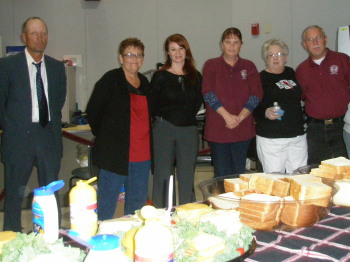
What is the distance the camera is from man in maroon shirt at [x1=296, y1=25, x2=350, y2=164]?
273 cm

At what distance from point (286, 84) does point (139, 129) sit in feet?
3.60

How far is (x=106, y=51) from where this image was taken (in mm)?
6004

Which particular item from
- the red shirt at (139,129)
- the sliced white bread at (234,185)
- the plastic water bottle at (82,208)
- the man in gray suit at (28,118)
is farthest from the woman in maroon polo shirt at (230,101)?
the plastic water bottle at (82,208)

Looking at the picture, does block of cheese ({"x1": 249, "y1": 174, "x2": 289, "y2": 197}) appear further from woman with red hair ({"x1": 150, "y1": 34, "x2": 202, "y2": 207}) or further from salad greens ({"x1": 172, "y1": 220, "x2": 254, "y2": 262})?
woman with red hair ({"x1": 150, "y1": 34, "x2": 202, "y2": 207})

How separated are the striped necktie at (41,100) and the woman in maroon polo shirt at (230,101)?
1078mm

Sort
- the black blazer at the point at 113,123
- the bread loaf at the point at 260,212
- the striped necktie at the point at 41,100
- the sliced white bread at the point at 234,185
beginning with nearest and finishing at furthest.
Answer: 1. the bread loaf at the point at 260,212
2. the sliced white bread at the point at 234,185
3. the black blazer at the point at 113,123
4. the striped necktie at the point at 41,100

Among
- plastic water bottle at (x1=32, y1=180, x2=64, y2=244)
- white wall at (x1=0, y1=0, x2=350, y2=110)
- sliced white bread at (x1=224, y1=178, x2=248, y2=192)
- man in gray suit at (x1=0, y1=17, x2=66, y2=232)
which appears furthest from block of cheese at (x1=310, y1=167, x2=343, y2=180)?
white wall at (x1=0, y1=0, x2=350, y2=110)

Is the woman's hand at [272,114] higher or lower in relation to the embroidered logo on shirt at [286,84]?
lower

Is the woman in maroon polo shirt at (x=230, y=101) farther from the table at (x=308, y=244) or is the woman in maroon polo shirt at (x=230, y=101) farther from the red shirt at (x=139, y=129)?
the table at (x=308, y=244)

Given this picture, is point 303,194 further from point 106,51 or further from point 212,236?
point 106,51

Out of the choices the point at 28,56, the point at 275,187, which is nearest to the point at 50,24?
the point at 28,56

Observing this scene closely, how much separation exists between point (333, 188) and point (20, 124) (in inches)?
76.0

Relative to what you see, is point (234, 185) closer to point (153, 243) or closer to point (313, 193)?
point (313, 193)

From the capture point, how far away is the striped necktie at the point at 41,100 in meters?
2.55
